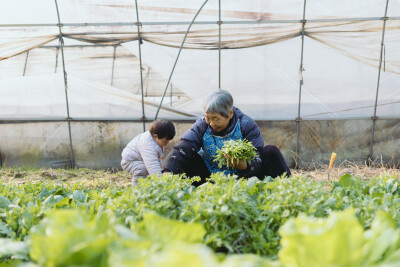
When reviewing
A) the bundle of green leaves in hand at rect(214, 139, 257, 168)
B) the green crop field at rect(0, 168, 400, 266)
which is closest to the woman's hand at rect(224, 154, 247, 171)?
the bundle of green leaves in hand at rect(214, 139, 257, 168)

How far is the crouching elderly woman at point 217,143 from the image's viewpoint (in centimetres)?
341

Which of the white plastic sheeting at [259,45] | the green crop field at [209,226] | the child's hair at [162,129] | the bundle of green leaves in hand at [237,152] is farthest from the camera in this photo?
the white plastic sheeting at [259,45]

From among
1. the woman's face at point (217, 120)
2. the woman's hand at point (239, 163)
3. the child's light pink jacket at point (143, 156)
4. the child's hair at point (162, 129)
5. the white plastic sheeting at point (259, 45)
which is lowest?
the child's light pink jacket at point (143, 156)

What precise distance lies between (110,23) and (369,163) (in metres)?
5.24

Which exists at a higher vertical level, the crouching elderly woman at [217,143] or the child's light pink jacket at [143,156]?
the crouching elderly woman at [217,143]

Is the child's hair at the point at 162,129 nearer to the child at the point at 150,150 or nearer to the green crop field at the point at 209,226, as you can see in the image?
the child at the point at 150,150

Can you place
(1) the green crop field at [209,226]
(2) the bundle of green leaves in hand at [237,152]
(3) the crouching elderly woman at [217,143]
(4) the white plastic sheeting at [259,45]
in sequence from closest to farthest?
(1) the green crop field at [209,226] → (2) the bundle of green leaves in hand at [237,152] → (3) the crouching elderly woman at [217,143] → (4) the white plastic sheeting at [259,45]

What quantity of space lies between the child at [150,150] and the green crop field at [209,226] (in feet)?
5.55

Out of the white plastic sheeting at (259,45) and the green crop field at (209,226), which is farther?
the white plastic sheeting at (259,45)

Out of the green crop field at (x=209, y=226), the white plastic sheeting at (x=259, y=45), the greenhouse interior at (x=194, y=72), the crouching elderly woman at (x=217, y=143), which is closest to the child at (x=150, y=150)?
the crouching elderly woman at (x=217, y=143)

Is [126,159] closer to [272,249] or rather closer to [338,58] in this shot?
[272,249]

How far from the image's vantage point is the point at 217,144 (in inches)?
147

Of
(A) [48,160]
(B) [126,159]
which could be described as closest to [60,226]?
(B) [126,159]

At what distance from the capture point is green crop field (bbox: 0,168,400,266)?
0.74 meters
